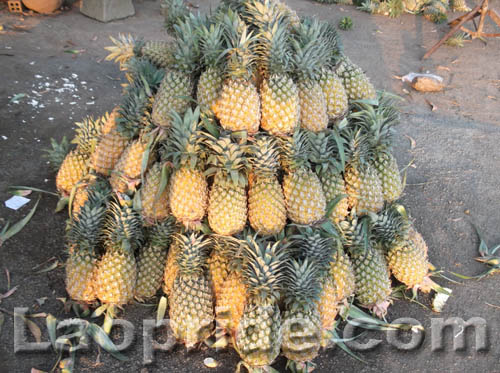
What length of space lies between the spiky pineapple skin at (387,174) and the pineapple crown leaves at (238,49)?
1339 millimetres

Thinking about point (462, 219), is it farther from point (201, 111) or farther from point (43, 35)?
point (43, 35)

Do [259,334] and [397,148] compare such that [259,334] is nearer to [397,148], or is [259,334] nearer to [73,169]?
[73,169]

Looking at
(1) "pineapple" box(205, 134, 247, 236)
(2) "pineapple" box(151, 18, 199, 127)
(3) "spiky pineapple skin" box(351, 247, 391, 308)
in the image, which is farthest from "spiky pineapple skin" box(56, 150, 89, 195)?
(3) "spiky pineapple skin" box(351, 247, 391, 308)

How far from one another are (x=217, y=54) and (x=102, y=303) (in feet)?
6.66

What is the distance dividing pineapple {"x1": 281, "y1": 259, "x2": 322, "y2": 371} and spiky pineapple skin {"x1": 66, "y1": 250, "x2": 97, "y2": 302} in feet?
4.74

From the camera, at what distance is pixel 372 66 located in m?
7.83

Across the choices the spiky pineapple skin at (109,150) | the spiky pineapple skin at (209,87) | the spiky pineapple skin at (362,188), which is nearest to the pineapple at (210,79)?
the spiky pineapple skin at (209,87)

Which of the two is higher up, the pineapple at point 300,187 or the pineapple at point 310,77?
the pineapple at point 310,77

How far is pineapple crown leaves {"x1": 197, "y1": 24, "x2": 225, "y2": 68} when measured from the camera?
2.67 m

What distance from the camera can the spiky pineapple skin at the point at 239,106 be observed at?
104 inches

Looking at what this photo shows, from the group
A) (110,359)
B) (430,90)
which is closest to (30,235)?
(110,359)

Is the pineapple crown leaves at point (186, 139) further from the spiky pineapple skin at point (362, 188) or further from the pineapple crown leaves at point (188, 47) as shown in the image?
the spiky pineapple skin at point (362, 188)

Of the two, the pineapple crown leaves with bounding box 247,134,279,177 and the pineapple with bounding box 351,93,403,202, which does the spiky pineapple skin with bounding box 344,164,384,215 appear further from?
the pineapple crown leaves with bounding box 247,134,279,177

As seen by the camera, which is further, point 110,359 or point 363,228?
point 363,228
